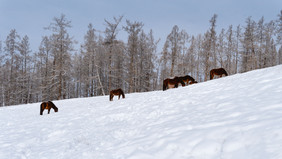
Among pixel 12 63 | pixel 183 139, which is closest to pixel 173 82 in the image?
pixel 183 139

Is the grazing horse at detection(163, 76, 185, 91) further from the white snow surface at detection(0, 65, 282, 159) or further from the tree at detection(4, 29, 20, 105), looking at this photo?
the tree at detection(4, 29, 20, 105)

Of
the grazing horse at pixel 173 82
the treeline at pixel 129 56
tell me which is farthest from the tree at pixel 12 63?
the grazing horse at pixel 173 82

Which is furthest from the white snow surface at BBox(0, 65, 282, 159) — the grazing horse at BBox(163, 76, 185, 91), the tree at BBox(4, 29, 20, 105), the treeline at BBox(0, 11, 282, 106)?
the tree at BBox(4, 29, 20, 105)

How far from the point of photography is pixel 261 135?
2.64 meters

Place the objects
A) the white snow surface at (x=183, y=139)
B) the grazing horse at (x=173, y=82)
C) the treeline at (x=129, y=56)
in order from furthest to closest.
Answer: the treeline at (x=129, y=56)
the grazing horse at (x=173, y=82)
the white snow surface at (x=183, y=139)

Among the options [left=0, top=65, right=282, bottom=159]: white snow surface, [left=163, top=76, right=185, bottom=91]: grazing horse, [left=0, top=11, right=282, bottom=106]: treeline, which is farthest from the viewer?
[left=0, top=11, right=282, bottom=106]: treeline

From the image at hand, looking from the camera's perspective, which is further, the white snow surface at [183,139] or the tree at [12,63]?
the tree at [12,63]

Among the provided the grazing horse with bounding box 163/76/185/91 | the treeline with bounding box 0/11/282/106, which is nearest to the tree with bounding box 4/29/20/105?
the treeline with bounding box 0/11/282/106

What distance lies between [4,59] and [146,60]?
2497 centimetres

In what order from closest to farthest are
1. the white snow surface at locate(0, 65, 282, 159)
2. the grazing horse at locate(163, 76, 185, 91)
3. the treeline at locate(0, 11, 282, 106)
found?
the white snow surface at locate(0, 65, 282, 159)
the grazing horse at locate(163, 76, 185, 91)
the treeline at locate(0, 11, 282, 106)

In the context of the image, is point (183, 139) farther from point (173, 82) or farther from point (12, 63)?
point (12, 63)

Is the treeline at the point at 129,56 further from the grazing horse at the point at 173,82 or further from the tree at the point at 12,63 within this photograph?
the grazing horse at the point at 173,82

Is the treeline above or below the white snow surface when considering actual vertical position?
above

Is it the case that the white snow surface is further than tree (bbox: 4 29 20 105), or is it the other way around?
tree (bbox: 4 29 20 105)
